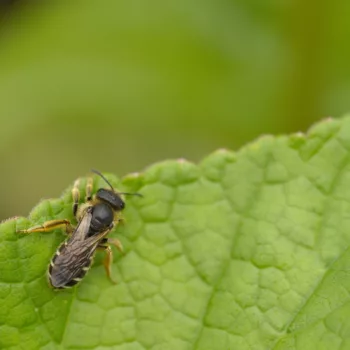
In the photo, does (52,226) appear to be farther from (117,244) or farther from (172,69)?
(172,69)

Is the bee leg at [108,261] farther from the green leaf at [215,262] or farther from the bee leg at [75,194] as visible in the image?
the bee leg at [75,194]

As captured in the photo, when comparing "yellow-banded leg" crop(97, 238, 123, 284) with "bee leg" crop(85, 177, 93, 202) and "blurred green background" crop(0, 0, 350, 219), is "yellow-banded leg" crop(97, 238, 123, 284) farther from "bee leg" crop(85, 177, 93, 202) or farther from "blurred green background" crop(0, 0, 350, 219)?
"blurred green background" crop(0, 0, 350, 219)

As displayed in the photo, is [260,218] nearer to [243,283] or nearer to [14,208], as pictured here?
[243,283]

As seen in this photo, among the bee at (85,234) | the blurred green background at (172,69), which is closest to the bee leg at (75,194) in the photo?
the bee at (85,234)

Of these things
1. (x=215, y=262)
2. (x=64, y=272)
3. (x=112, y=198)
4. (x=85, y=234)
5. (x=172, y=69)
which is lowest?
(x=64, y=272)

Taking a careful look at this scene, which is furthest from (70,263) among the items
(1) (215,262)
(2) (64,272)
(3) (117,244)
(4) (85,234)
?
(1) (215,262)

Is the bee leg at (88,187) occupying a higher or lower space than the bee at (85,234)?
higher
